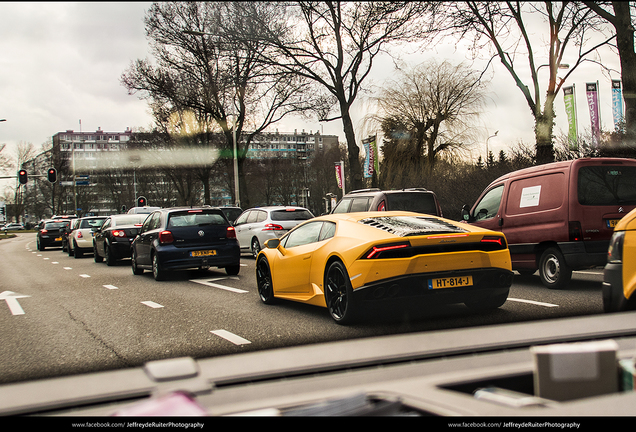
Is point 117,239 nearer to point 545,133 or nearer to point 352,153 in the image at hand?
point 352,153

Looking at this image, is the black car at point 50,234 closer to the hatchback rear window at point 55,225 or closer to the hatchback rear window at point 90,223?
the hatchback rear window at point 55,225

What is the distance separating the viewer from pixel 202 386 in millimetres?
1819

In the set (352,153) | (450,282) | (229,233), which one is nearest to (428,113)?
(352,153)

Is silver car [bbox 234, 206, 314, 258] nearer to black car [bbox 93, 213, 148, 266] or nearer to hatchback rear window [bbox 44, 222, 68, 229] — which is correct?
black car [bbox 93, 213, 148, 266]

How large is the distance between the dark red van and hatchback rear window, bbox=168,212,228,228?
652cm

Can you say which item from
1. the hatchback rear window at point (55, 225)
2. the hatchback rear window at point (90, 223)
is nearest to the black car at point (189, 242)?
the hatchback rear window at point (90, 223)

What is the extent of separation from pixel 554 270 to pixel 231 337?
571 cm

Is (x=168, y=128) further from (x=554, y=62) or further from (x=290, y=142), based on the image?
(x=290, y=142)

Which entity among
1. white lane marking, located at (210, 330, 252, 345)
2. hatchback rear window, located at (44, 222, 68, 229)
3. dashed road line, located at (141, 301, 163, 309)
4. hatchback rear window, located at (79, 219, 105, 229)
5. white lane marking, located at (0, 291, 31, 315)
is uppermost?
hatchback rear window, located at (44, 222, 68, 229)

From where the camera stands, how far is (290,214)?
18.5m

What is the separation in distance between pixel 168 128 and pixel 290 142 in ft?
429

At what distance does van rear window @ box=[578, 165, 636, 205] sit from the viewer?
29.2 ft

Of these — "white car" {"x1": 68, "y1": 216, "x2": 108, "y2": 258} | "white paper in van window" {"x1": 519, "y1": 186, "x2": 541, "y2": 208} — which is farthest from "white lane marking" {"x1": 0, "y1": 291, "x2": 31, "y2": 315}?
"white car" {"x1": 68, "y1": 216, "x2": 108, "y2": 258}

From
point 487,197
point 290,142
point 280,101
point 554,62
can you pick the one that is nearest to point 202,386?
point 487,197
